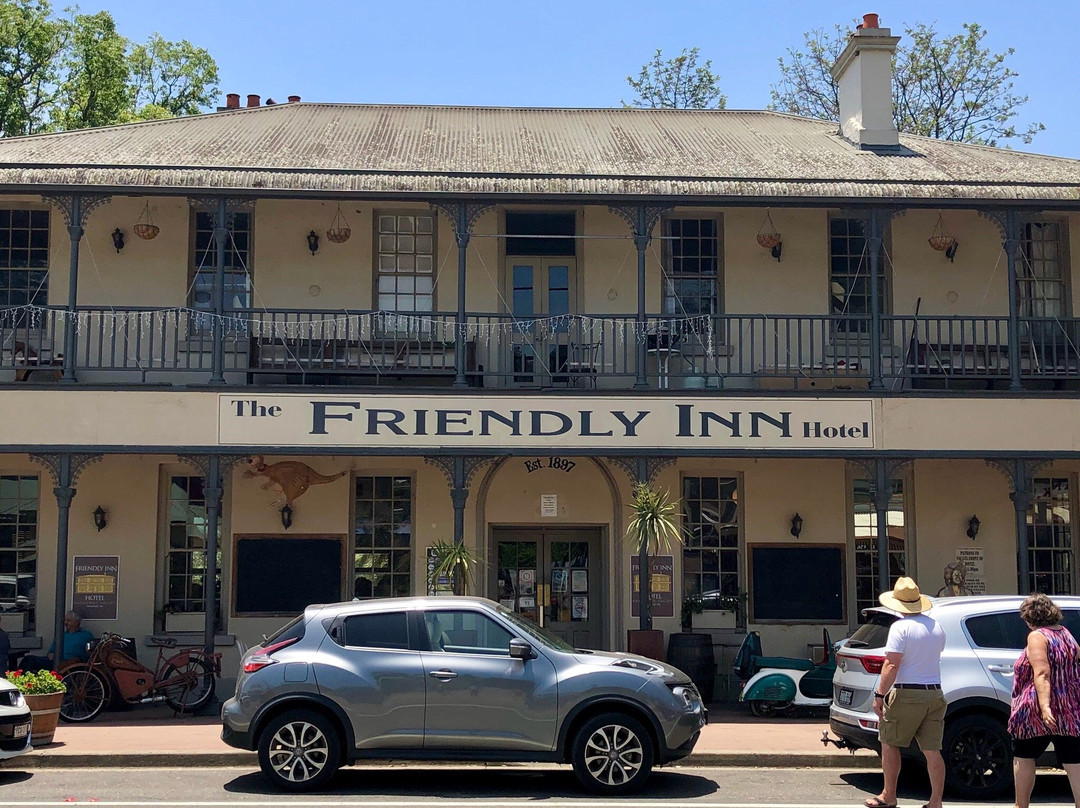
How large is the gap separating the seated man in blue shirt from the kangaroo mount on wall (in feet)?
9.59

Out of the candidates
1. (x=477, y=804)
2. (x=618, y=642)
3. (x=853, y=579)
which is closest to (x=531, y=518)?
(x=618, y=642)

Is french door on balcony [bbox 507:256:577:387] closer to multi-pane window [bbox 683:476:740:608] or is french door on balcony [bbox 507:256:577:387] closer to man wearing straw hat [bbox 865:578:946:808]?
multi-pane window [bbox 683:476:740:608]

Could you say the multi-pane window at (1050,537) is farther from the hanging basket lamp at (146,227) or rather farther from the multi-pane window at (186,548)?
the hanging basket lamp at (146,227)

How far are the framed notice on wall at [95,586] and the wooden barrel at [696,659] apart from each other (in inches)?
303

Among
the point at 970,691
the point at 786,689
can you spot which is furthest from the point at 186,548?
the point at 970,691

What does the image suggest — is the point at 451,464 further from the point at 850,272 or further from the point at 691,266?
the point at 850,272

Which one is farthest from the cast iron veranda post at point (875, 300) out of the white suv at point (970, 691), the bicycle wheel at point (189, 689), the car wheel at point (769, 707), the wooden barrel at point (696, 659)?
the bicycle wheel at point (189, 689)

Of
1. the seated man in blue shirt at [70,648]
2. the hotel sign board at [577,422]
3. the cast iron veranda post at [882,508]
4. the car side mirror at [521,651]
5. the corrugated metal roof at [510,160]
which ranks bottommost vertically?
the seated man in blue shirt at [70,648]

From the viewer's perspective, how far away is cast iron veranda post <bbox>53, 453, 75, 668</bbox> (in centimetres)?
1470

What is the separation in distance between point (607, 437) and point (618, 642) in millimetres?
3448

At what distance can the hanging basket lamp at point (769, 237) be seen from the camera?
1764 centimetres

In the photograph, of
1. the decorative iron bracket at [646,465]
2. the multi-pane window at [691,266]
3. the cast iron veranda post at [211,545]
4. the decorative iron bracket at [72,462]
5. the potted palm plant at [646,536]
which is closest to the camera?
the cast iron veranda post at [211,545]

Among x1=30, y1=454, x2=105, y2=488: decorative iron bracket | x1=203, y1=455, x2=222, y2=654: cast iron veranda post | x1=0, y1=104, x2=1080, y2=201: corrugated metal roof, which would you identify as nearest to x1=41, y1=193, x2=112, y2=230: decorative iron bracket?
x1=0, y1=104, x2=1080, y2=201: corrugated metal roof

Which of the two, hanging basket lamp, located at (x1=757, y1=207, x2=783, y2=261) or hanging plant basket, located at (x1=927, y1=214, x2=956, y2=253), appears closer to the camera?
hanging plant basket, located at (x1=927, y1=214, x2=956, y2=253)
